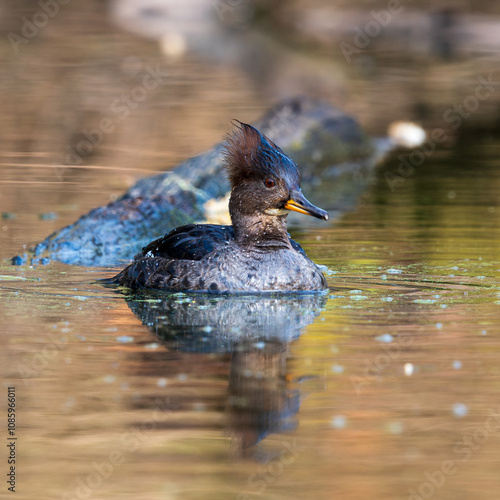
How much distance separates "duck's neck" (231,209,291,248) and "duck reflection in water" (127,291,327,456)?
0.54 metres

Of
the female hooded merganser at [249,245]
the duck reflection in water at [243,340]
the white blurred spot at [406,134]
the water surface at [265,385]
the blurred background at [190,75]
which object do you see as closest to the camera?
the water surface at [265,385]

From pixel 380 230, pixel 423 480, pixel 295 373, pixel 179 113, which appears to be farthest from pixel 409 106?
pixel 423 480

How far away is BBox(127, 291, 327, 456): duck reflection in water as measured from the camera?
21.1 feet

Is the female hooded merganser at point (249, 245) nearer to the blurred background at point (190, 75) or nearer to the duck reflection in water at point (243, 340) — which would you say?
the duck reflection in water at point (243, 340)

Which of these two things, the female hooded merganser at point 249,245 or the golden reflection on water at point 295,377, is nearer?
the golden reflection on water at point 295,377

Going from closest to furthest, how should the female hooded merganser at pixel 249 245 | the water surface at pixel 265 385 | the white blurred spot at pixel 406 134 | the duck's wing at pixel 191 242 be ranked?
1. the water surface at pixel 265 385
2. the female hooded merganser at pixel 249 245
3. the duck's wing at pixel 191 242
4. the white blurred spot at pixel 406 134

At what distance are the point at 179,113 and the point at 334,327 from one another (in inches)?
617

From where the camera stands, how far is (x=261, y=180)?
32.6 feet

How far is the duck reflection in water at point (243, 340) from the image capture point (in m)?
6.42

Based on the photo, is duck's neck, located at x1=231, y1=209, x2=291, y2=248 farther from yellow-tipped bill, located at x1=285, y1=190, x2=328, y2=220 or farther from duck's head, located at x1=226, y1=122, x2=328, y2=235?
yellow-tipped bill, located at x1=285, y1=190, x2=328, y2=220

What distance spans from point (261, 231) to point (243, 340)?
81.1 inches

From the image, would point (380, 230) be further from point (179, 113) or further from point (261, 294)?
point (179, 113)

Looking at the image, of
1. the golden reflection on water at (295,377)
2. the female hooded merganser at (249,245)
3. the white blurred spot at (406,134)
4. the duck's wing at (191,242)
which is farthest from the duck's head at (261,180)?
the white blurred spot at (406,134)

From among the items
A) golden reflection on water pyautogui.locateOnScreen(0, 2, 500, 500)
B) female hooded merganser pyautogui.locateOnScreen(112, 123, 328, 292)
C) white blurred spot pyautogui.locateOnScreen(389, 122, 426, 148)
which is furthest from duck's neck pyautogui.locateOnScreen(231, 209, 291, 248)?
white blurred spot pyautogui.locateOnScreen(389, 122, 426, 148)
